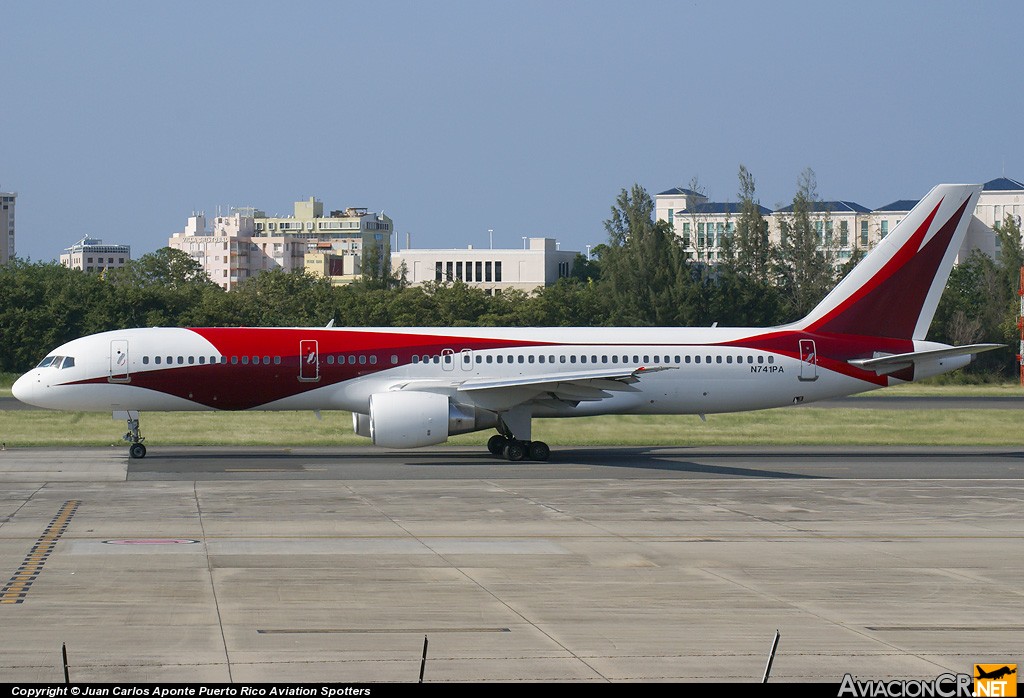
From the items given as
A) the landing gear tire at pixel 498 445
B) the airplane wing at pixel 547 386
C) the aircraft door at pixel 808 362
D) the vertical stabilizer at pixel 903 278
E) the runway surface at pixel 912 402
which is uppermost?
the vertical stabilizer at pixel 903 278

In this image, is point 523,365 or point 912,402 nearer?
point 523,365

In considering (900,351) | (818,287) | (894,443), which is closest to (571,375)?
(900,351)

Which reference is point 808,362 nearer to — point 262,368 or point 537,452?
point 537,452

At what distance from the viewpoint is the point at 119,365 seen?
36.2m

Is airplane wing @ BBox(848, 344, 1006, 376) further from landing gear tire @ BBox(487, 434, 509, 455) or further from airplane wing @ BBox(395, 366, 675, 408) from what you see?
landing gear tire @ BBox(487, 434, 509, 455)

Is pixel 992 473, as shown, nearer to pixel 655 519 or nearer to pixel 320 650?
pixel 655 519

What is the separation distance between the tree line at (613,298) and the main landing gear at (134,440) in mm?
41221

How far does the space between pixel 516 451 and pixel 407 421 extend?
3.80 meters

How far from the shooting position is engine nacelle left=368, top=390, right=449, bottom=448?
3450cm

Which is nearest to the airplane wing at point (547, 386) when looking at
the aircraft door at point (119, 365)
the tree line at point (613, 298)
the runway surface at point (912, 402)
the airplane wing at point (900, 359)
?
the airplane wing at point (900, 359)

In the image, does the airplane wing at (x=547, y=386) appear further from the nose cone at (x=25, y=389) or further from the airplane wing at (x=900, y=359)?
the nose cone at (x=25, y=389)

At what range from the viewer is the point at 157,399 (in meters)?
36.4

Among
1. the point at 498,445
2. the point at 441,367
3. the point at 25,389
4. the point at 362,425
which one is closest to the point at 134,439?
the point at 25,389

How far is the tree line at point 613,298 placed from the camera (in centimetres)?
7894
